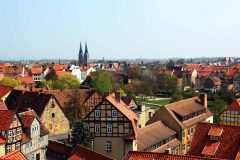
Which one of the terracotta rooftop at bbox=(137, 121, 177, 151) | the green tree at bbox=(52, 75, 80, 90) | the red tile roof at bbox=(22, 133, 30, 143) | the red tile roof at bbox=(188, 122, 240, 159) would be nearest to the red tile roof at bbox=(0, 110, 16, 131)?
the red tile roof at bbox=(22, 133, 30, 143)

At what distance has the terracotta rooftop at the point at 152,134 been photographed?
41.6 meters

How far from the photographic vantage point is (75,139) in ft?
140

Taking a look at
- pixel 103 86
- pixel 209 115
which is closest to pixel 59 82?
pixel 103 86

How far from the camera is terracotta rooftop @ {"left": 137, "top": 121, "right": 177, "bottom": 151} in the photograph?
41562 millimetres

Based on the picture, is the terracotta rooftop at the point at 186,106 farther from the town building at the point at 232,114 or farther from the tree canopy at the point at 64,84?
the tree canopy at the point at 64,84

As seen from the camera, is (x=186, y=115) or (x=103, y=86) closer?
(x=186, y=115)

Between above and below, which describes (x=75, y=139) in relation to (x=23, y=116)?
below

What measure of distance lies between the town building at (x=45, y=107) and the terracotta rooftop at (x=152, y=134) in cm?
1520

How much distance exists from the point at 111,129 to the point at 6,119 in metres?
11.2

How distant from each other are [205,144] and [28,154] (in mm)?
18936

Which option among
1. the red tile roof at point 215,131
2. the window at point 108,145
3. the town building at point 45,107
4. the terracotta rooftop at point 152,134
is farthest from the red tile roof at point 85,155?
the town building at point 45,107

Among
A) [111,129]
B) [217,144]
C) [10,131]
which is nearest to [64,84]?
[111,129]

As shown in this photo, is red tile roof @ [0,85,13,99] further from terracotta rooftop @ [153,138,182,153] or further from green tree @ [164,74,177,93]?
green tree @ [164,74,177,93]

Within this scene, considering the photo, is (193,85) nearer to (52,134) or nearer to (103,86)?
(103,86)
